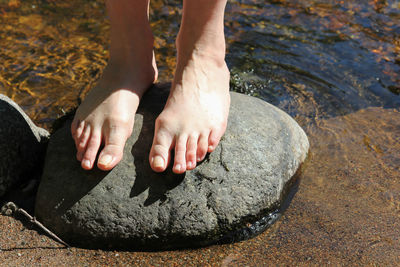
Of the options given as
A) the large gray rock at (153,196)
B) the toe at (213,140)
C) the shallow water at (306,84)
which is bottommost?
the shallow water at (306,84)

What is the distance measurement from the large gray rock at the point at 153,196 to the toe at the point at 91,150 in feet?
0.26

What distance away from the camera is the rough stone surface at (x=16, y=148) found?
2480mm

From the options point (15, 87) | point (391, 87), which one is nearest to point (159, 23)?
point (15, 87)

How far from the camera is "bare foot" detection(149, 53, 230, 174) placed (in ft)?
7.47

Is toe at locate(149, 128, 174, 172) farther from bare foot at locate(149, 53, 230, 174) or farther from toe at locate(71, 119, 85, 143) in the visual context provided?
toe at locate(71, 119, 85, 143)

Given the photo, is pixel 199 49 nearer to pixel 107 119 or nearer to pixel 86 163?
pixel 107 119

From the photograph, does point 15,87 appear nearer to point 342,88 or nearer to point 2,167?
point 2,167

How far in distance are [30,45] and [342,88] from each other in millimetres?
3223

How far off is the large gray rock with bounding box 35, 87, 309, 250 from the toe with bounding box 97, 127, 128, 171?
0.06 metres

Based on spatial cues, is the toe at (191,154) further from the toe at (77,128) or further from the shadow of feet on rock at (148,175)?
the toe at (77,128)

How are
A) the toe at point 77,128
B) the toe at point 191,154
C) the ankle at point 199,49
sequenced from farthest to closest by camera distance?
Result: 1. the ankle at point 199,49
2. the toe at point 77,128
3. the toe at point 191,154

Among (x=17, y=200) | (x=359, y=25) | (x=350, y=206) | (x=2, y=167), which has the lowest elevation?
(x=359, y=25)

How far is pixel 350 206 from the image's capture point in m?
2.56

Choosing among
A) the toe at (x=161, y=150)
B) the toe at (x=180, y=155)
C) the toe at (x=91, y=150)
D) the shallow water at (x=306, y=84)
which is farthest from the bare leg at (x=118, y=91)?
the shallow water at (x=306, y=84)
